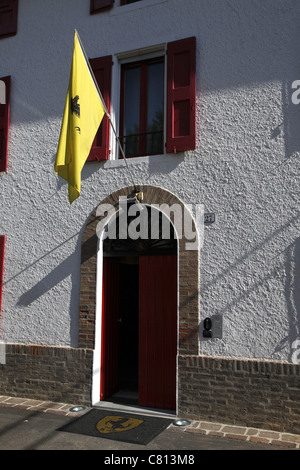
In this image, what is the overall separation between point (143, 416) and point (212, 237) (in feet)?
8.72

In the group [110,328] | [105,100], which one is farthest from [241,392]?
[105,100]

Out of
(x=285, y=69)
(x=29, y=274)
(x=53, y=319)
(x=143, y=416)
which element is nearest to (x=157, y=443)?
(x=143, y=416)

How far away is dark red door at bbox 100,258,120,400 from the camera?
6.64m

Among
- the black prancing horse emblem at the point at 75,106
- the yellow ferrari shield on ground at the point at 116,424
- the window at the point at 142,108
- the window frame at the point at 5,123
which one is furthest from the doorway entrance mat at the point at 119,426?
the window frame at the point at 5,123

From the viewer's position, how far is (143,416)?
233 inches

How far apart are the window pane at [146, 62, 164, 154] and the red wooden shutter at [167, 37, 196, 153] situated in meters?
0.38

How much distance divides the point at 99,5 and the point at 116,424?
654cm

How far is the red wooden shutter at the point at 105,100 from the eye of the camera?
22.2 feet

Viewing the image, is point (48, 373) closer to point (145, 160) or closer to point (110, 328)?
point (110, 328)

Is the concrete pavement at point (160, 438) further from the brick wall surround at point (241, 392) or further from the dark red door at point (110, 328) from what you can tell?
the dark red door at point (110, 328)

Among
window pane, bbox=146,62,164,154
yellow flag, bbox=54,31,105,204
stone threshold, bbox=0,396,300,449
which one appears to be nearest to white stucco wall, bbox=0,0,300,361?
window pane, bbox=146,62,164,154

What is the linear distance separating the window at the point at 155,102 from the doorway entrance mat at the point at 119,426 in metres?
3.79

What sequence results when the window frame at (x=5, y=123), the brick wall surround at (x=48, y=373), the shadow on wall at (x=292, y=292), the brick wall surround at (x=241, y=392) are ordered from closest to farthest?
1. the brick wall surround at (x=241, y=392)
2. the shadow on wall at (x=292, y=292)
3. the brick wall surround at (x=48, y=373)
4. the window frame at (x=5, y=123)
